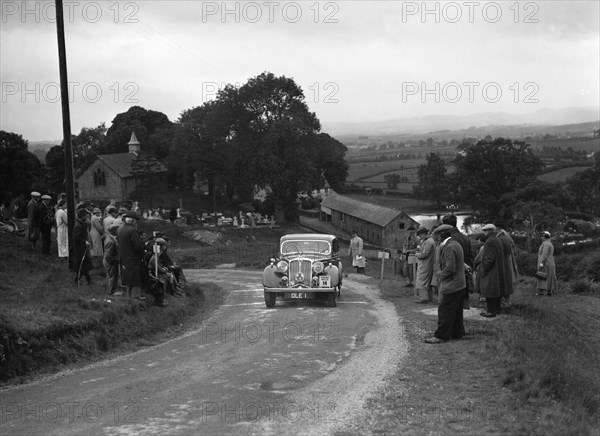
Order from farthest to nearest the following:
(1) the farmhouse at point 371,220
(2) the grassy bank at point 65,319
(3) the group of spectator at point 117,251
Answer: (1) the farmhouse at point 371,220, (3) the group of spectator at point 117,251, (2) the grassy bank at point 65,319

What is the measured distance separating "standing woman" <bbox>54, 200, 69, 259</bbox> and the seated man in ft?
10.1

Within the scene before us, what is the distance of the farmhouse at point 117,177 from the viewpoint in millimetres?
84688

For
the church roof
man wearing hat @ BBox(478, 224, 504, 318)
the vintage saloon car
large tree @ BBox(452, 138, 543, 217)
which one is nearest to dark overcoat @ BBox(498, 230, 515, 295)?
→ man wearing hat @ BBox(478, 224, 504, 318)

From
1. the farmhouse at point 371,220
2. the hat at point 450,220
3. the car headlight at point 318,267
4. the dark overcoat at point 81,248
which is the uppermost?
the hat at point 450,220

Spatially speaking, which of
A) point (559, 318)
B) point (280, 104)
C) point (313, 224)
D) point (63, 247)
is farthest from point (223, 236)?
point (559, 318)

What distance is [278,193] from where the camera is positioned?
2891 inches

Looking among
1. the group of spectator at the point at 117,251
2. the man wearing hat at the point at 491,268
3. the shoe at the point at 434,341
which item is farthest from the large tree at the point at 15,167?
the shoe at the point at 434,341

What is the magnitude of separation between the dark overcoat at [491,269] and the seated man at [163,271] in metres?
8.17

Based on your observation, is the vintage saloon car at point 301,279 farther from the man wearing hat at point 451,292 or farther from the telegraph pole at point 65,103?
the man wearing hat at point 451,292

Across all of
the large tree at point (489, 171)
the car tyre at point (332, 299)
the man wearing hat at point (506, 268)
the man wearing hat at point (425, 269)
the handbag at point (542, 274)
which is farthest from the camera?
the large tree at point (489, 171)

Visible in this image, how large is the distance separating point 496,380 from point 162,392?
4.61 meters

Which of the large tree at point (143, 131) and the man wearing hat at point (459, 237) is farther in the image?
the large tree at point (143, 131)

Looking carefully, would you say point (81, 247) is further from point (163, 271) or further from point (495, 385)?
point (495, 385)

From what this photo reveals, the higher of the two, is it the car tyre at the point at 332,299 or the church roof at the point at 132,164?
the church roof at the point at 132,164
